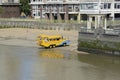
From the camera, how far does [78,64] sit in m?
38.9

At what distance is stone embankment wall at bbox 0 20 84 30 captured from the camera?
218ft

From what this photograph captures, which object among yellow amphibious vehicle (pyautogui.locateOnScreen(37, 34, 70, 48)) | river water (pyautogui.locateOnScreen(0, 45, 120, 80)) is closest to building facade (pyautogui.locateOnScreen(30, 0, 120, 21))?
yellow amphibious vehicle (pyautogui.locateOnScreen(37, 34, 70, 48))

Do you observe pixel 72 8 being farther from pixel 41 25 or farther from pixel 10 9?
pixel 10 9

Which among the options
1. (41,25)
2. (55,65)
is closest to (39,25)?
(41,25)

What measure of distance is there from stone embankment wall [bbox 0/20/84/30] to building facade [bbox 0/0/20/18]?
14.0 metres

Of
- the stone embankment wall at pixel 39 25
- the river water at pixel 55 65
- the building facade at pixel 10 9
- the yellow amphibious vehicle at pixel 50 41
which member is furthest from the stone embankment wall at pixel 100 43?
the building facade at pixel 10 9

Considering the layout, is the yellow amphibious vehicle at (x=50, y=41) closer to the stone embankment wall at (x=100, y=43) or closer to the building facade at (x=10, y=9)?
the stone embankment wall at (x=100, y=43)

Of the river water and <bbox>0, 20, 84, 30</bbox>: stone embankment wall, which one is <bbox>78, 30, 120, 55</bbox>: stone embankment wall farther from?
<bbox>0, 20, 84, 30</bbox>: stone embankment wall

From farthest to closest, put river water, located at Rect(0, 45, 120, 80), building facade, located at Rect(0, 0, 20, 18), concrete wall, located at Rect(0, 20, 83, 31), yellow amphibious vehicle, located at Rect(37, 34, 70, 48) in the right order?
1. building facade, located at Rect(0, 0, 20, 18)
2. concrete wall, located at Rect(0, 20, 83, 31)
3. yellow amphibious vehicle, located at Rect(37, 34, 70, 48)
4. river water, located at Rect(0, 45, 120, 80)

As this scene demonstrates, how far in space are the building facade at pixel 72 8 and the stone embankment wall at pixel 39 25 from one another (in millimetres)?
5264

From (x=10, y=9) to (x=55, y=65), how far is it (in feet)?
185

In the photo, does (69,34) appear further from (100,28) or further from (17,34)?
(100,28)

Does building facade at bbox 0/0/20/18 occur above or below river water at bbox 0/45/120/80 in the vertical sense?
above

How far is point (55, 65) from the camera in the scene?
3825cm
